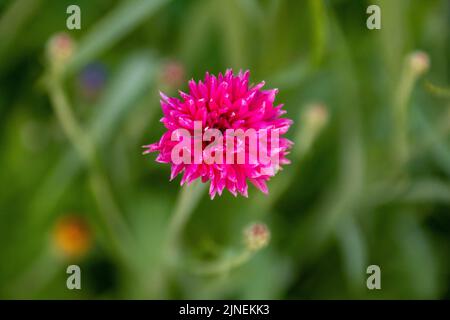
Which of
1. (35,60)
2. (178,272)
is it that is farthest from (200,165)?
(35,60)

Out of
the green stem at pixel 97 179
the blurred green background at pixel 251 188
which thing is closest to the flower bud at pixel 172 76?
the blurred green background at pixel 251 188

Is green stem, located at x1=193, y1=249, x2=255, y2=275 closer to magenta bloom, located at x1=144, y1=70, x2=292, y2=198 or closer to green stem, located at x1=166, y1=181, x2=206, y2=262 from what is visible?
green stem, located at x1=166, y1=181, x2=206, y2=262

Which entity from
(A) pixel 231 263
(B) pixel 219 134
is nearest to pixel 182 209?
(A) pixel 231 263

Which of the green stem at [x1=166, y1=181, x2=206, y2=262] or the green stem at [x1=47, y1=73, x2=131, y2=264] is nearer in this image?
the green stem at [x1=166, y1=181, x2=206, y2=262]

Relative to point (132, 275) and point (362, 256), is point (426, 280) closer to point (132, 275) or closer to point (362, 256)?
point (362, 256)

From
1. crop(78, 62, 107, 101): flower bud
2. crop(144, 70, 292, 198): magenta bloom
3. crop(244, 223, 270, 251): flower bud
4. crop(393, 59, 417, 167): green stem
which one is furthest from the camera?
crop(78, 62, 107, 101): flower bud

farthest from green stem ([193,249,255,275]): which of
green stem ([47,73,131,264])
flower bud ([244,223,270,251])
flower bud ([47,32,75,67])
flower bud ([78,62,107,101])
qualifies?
flower bud ([78,62,107,101])

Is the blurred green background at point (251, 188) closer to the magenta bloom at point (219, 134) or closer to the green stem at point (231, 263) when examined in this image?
the green stem at point (231, 263)

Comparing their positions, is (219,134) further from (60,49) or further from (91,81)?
(91,81)
